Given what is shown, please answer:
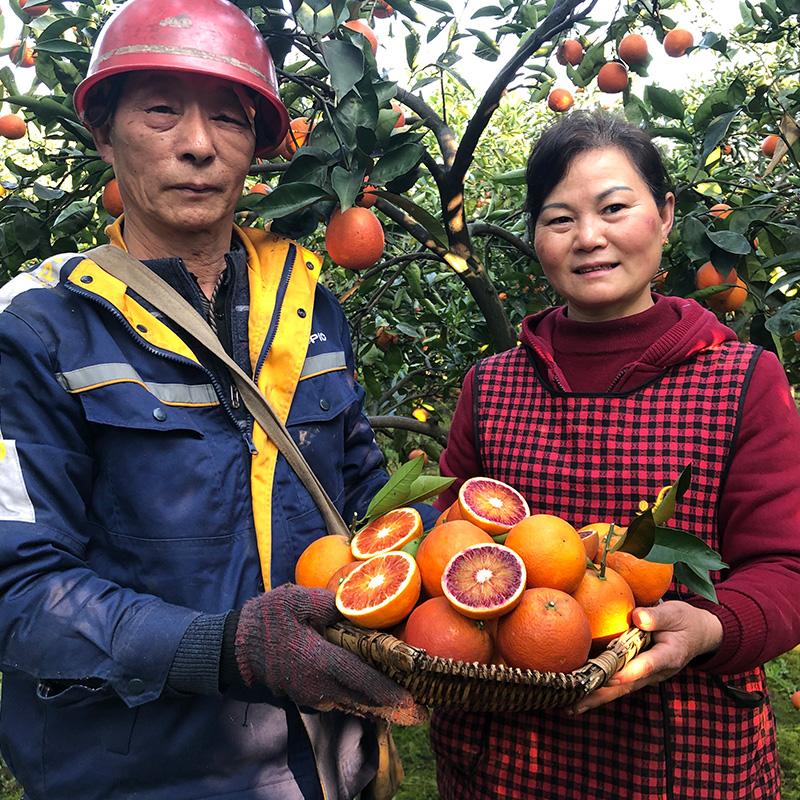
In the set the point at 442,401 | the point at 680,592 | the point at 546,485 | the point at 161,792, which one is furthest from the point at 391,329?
the point at 161,792

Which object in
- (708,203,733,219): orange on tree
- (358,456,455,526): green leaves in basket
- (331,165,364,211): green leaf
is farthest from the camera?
(708,203,733,219): orange on tree

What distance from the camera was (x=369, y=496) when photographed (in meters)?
1.74

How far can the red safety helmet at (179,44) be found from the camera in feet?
4.70

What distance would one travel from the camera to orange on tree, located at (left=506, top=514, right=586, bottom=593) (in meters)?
1.20

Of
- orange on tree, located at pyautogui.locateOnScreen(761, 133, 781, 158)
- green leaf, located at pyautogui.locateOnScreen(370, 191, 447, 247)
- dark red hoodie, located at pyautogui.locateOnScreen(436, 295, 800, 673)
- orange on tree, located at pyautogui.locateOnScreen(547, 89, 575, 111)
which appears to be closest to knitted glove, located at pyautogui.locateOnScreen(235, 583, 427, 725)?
dark red hoodie, located at pyautogui.locateOnScreen(436, 295, 800, 673)

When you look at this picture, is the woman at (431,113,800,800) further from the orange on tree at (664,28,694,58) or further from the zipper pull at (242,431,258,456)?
the orange on tree at (664,28,694,58)

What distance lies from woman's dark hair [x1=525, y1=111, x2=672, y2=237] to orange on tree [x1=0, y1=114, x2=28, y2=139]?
6.91 ft

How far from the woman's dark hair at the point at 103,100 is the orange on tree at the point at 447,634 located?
1093mm

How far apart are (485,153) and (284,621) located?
179 inches

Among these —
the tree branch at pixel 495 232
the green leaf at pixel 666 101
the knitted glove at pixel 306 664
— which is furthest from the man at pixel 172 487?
the green leaf at pixel 666 101

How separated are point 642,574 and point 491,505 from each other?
0.29 metres

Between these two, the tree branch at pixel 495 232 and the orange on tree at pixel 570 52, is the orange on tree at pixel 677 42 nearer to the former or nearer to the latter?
the orange on tree at pixel 570 52

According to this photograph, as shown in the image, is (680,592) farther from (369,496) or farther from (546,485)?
(369,496)

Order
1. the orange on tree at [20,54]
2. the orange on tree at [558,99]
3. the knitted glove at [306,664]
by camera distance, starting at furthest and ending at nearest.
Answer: the orange on tree at [558,99] → the orange on tree at [20,54] → the knitted glove at [306,664]
